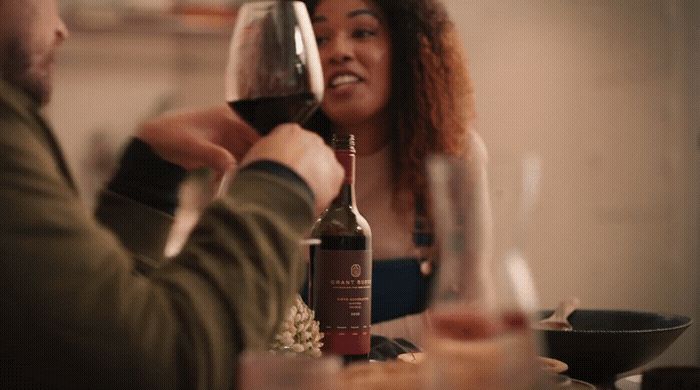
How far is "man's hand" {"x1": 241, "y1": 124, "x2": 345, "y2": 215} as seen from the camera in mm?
597

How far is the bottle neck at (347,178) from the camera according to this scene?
30.1 inches

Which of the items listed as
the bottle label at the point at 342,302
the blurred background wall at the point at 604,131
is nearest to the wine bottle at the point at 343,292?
the bottle label at the point at 342,302

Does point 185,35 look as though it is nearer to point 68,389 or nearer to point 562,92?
point 562,92

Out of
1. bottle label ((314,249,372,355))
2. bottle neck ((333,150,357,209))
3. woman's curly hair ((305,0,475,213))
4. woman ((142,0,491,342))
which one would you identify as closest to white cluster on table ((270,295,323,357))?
bottle label ((314,249,372,355))

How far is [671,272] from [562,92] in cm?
87

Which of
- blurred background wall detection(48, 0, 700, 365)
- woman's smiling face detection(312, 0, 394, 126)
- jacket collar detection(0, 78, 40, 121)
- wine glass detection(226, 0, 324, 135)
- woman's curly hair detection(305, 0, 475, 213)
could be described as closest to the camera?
jacket collar detection(0, 78, 40, 121)

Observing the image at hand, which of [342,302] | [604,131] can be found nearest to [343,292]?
[342,302]

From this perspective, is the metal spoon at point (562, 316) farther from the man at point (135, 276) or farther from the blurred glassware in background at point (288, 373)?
the blurred glassware in background at point (288, 373)

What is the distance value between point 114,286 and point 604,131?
2.88m

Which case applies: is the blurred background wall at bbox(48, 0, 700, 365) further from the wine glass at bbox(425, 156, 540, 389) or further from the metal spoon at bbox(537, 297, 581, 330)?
the wine glass at bbox(425, 156, 540, 389)

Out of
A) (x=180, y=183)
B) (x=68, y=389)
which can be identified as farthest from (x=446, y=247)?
(x=180, y=183)

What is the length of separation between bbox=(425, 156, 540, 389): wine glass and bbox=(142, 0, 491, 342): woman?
4.36 feet

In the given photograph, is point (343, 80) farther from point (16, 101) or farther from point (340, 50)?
point (16, 101)

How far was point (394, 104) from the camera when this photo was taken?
2064 mm
